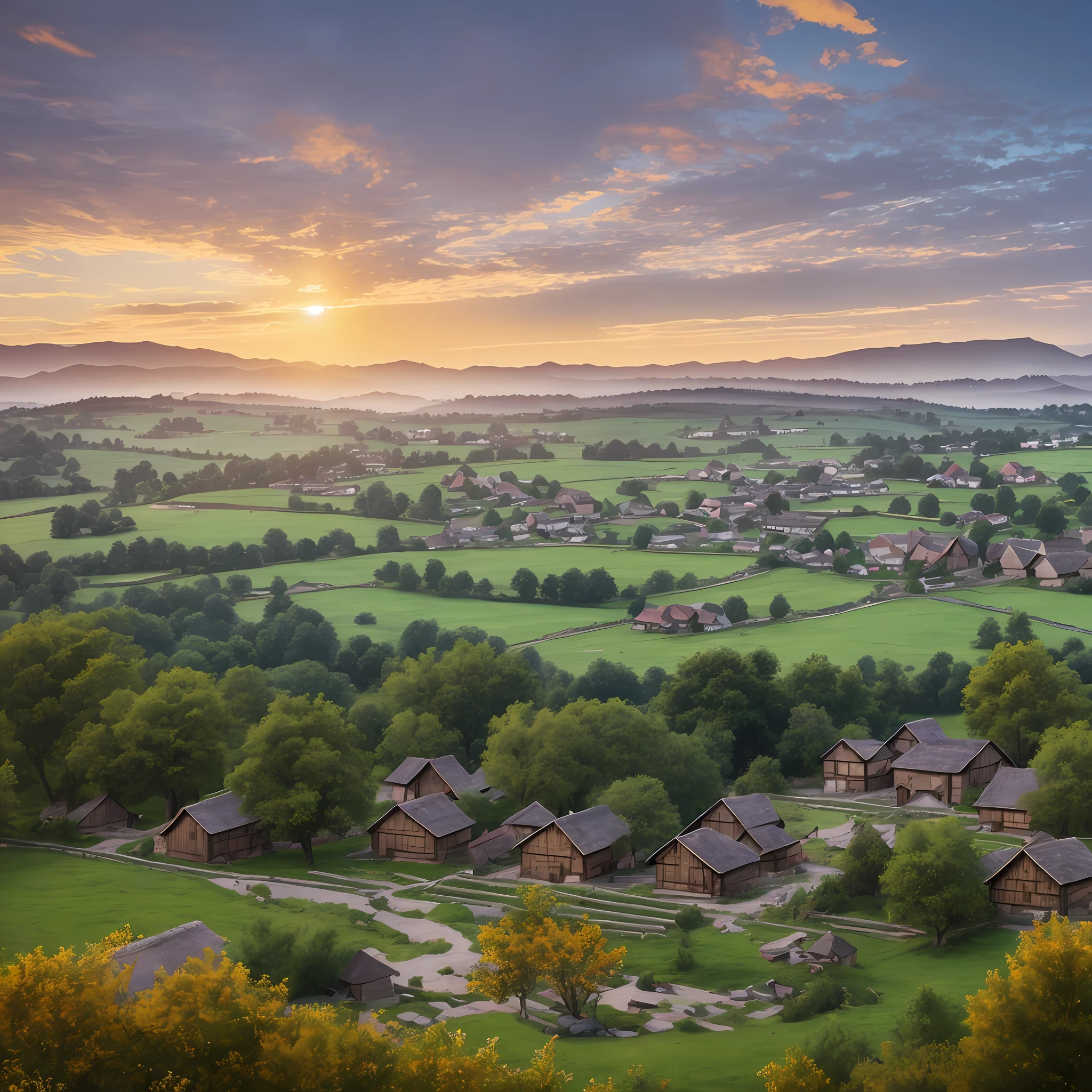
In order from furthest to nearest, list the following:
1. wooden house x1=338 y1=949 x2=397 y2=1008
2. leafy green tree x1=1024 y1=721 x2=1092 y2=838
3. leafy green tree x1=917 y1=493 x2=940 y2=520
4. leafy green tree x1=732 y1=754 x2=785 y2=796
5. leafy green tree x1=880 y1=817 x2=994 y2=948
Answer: leafy green tree x1=917 y1=493 x2=940 y2=520
leafy green tree x1=732 y1=754 x2=785 y2=796
leafy green tree x1=1024 y1=721 x2=1092 y2=838
leafy green tree x1=880 y1=817 x2=994 y2=948
wooden house x1=338 y1=949 x2=397 y2=1008

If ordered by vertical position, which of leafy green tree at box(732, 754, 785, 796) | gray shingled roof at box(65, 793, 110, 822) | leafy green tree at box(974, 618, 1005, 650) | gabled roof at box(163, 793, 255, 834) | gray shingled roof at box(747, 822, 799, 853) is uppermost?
leafy green tree at box(974, 618, 1005, 650)

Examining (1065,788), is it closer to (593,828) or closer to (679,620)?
(593,828)

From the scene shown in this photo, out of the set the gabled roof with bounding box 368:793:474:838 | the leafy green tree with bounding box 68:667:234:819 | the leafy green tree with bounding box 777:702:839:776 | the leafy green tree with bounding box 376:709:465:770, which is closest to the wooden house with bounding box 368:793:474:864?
the gabled roof with bounding box 368:793:474:838

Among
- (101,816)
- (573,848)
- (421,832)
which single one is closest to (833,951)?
(573,848)

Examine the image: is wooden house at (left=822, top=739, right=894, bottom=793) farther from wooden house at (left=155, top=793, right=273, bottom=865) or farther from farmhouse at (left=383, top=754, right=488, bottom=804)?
wooden house at (left=155, top=793, right=273, bottom=865)

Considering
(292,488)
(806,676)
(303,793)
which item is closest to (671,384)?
(292,488)

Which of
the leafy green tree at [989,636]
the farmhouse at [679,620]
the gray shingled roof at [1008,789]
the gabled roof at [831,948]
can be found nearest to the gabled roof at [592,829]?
the gabled roof at [831,948]
